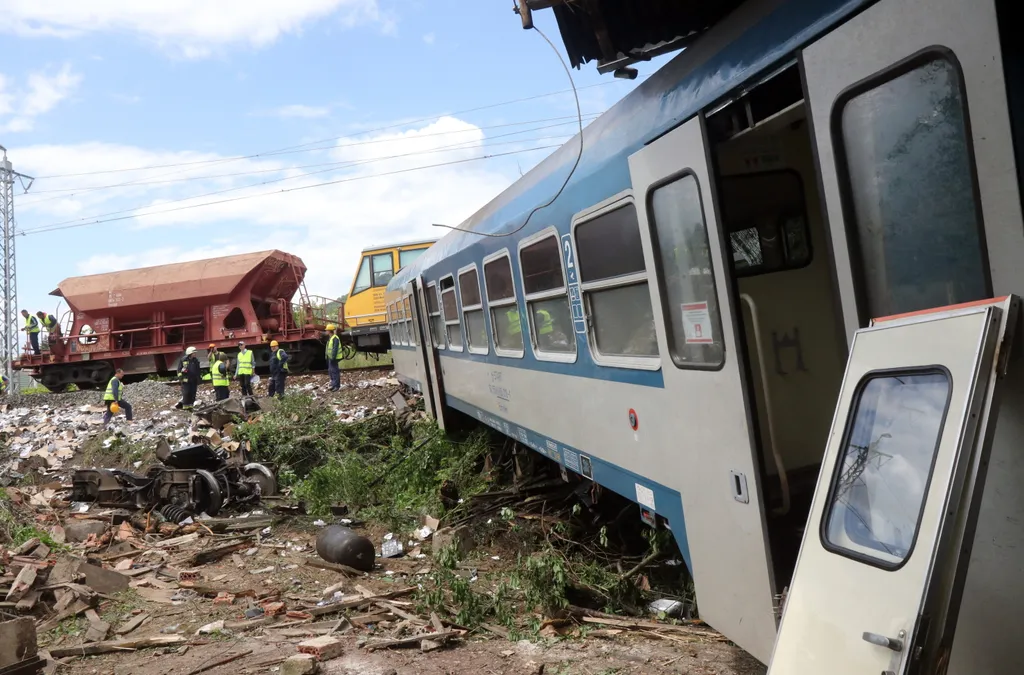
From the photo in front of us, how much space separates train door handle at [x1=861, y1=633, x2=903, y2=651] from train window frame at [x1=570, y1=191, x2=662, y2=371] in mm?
2081

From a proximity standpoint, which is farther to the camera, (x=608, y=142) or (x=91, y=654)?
(x=91, y=654)

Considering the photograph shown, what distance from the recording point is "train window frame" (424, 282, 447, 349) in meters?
9.95

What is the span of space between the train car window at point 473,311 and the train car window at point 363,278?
13563 mm

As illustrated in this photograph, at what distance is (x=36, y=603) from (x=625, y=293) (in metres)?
5.05

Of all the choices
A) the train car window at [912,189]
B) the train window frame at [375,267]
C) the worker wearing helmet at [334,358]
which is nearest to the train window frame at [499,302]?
the train car window at [912,189]

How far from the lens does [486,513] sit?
7480 millimetres

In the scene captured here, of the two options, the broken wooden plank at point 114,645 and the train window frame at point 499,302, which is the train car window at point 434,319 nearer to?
the train window frame at point 499,302

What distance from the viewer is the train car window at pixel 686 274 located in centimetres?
335

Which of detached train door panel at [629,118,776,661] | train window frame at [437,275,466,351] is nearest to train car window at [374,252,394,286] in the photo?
train window frame at [437,275,466,351]

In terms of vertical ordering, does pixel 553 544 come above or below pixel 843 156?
below

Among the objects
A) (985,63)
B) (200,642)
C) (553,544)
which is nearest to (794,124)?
(985,63)

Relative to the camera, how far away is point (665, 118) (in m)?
3.60

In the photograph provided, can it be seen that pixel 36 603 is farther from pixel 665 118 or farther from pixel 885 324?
pixel 885 324

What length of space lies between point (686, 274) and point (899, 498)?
168 centimetres
